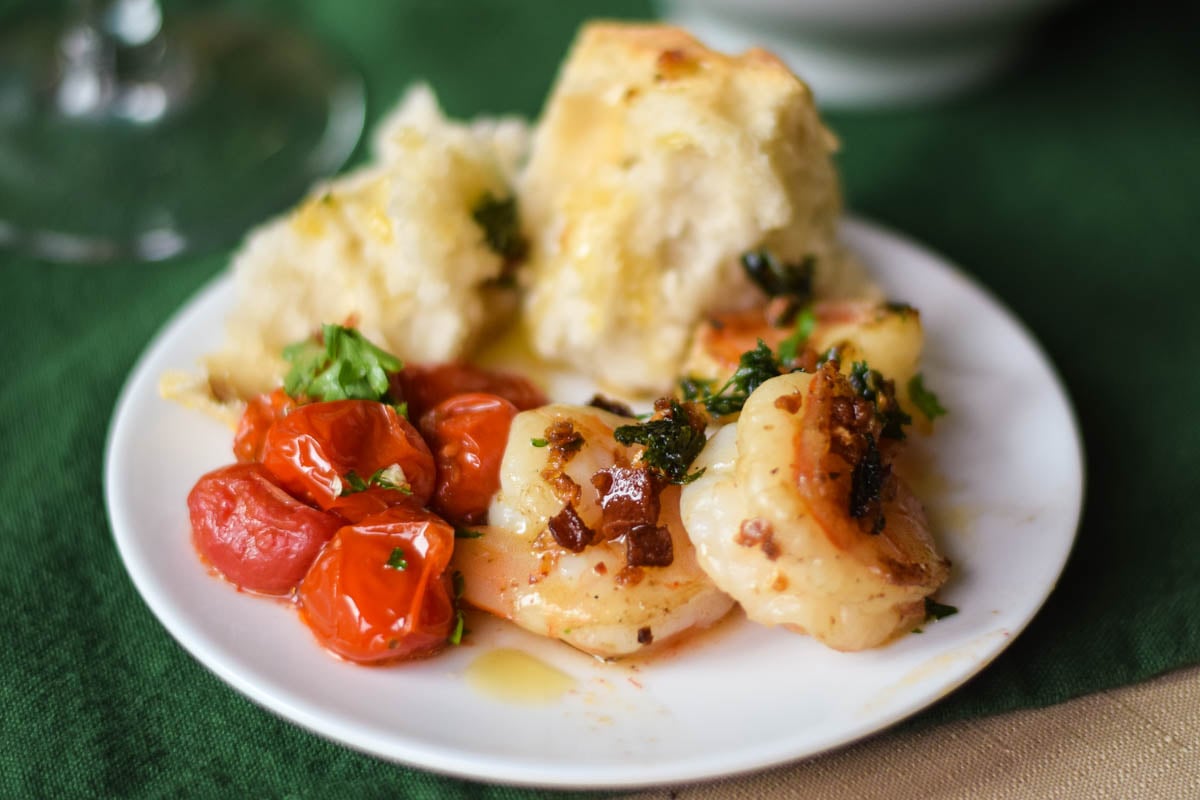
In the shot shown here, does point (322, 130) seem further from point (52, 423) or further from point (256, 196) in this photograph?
point (52, 423)

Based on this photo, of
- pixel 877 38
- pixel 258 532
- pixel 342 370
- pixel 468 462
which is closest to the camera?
pixel 258 532

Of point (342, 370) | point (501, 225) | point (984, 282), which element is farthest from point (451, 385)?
point (984, 282)

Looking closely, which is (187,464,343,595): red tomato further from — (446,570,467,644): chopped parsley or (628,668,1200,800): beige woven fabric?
(628,668,1200,800): beige woven fabric

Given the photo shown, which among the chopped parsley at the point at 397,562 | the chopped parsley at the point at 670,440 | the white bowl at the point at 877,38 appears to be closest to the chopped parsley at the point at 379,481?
the chopped parsley at the point at 397,562

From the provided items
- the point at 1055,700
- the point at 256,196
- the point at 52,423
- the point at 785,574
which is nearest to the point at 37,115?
the point at 256,196

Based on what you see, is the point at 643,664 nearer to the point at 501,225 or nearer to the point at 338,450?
the point at 338,450

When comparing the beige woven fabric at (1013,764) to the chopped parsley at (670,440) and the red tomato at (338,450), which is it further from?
the red tomato at (338,450)
